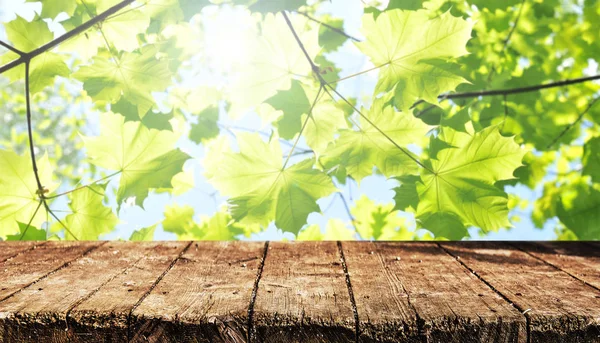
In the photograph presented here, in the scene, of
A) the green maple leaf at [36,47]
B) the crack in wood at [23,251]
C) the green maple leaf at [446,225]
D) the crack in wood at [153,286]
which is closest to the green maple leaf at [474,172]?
the green maple leaf at [446,225]

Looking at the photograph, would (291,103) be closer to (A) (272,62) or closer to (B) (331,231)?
(A) (272,62)

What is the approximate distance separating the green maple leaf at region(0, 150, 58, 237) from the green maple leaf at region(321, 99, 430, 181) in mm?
882

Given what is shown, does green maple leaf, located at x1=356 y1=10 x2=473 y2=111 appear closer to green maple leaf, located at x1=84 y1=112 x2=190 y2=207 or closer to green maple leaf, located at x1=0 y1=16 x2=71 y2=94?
green maple leaf, located at x1=84 y1=112 x2=190 y2=207

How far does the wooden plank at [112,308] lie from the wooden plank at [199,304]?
2cm

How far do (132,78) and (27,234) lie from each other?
0.59 m

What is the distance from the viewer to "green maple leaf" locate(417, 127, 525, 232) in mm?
1309

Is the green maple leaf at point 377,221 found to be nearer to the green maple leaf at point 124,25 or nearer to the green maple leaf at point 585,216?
the green maple leaf at point 585,216

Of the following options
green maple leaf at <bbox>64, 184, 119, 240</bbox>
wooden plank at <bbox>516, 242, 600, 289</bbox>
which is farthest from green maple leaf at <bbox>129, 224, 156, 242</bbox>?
wooden plank at <bbox>516, 242, 600, 289</bbox>

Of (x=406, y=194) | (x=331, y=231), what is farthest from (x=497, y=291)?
(x=331, y=231)

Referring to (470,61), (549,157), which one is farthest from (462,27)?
(549,157)

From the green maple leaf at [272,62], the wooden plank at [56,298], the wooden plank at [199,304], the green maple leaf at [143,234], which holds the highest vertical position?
the green maple leaf at [272,62]

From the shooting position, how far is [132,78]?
1.42 meters

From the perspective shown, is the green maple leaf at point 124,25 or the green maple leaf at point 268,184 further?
the green maple leaf at point 124,25

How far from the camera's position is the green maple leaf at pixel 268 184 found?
1.26 m
